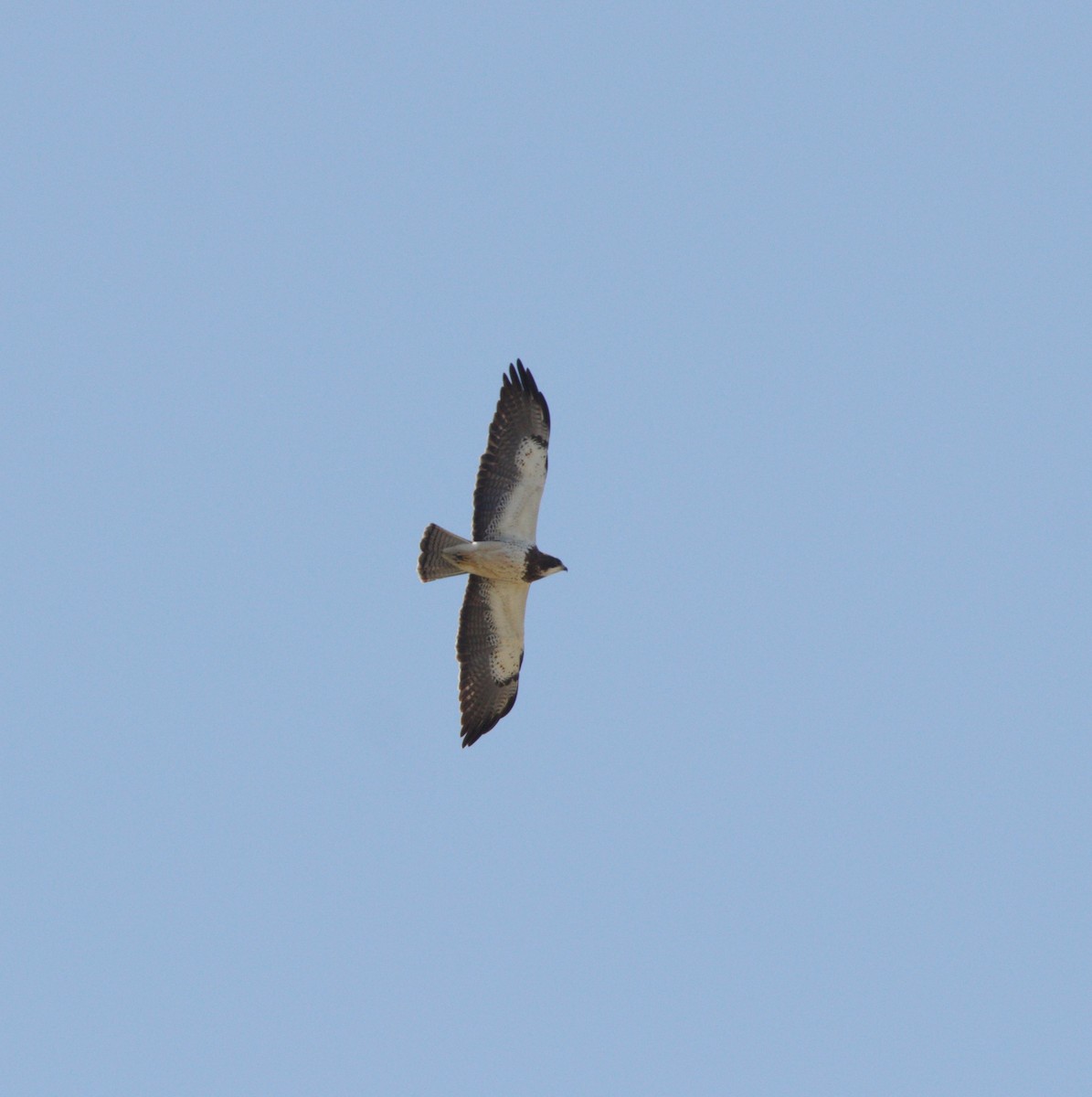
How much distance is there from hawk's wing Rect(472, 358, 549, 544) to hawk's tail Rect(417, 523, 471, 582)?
0.31 meters

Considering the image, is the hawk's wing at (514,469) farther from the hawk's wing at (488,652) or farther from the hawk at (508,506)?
the hawk's wing at (488,652)

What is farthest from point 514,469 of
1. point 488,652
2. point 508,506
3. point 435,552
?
point 488,652

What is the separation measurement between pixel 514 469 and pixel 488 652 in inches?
98.3

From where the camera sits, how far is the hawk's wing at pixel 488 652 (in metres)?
22.4

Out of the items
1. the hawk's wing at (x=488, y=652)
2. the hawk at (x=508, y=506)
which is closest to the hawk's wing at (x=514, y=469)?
the hawk at (x=508, y=506)

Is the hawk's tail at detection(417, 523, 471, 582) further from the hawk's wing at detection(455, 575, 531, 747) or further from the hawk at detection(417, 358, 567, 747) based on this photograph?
the hawk's wing at detection(455, 575, 531, 747)

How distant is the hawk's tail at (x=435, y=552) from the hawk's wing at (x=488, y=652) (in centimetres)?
69

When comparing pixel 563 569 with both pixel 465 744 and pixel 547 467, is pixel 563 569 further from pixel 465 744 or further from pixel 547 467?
pixel 465 744

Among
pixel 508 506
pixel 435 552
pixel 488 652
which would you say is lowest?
pixel 488 652

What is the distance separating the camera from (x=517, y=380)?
71.9 ft

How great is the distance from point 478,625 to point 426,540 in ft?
5.02

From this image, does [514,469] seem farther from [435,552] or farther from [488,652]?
[488,652]

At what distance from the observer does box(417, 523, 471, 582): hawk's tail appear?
21.7 m

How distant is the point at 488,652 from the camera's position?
22.9m
